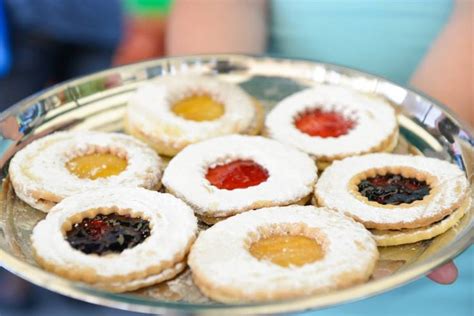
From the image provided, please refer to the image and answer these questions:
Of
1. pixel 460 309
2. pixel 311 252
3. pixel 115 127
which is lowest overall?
pixel 460 309

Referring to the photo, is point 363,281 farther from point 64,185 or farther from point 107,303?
point 64,185

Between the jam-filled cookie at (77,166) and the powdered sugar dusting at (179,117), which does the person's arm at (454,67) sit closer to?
the powdered sugar dusting at (179,117)

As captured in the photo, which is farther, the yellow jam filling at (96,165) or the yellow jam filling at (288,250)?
the yellow jam filling at (96,165)

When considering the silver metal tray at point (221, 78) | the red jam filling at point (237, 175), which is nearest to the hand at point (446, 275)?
the silver metal tray at point (221, 78)

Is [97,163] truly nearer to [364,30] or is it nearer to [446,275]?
[446,275]

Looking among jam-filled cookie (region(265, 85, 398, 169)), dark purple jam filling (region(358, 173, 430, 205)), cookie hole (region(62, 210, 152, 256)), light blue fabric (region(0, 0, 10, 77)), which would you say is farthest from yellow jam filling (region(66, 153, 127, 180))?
light blue fabric (region(0, 0, 10, 77))

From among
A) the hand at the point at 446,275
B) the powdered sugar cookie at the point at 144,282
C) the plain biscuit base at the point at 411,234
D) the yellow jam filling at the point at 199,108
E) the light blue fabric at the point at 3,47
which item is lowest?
the light blue fabric at the point at 3,47

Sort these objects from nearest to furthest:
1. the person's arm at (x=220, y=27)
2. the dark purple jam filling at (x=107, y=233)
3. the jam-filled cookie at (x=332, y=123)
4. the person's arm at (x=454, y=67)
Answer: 1. the dark purple jam filling at (x=107, y=233)
2. the jam-filled cookie at (x=332, y=123)
3. the person's arm at (x=454, y=67)
4. the person's arm at (x=220, y=27)

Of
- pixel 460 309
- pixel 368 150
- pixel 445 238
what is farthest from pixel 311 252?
pixel 460 309
